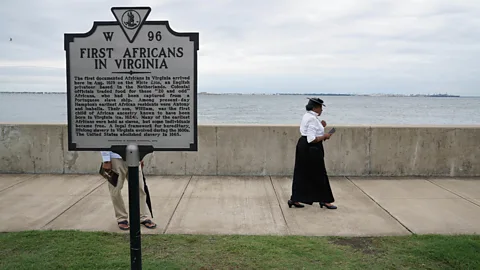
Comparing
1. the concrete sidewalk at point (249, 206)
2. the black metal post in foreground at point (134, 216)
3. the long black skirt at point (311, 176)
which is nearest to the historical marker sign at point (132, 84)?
the black metal post in foreground at point (134, 216)

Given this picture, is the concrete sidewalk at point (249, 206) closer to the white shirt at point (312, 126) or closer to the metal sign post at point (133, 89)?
the white shirt at point (312, 126)

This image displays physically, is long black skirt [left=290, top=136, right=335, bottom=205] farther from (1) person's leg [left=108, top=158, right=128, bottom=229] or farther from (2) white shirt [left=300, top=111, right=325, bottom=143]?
(1) person's leg [left=108, top=158, right=128, bottom=229]

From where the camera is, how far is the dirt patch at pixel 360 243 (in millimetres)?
4324

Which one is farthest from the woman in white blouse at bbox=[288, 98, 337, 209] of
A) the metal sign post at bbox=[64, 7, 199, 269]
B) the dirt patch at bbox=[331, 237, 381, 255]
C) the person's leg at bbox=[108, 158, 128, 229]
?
the metal sign post at bbox=[64, 7, 199, 269]

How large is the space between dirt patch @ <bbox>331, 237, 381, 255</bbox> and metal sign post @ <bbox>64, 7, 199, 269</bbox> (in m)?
2.27

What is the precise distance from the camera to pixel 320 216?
5555mm

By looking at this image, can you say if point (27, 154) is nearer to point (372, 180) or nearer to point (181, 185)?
point (181, 185)

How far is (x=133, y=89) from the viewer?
3.16 meters

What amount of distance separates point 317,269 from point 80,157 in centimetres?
568

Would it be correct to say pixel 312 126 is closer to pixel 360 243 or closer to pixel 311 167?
pixel 311 167

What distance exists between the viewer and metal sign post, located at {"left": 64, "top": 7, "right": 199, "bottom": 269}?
121 inches

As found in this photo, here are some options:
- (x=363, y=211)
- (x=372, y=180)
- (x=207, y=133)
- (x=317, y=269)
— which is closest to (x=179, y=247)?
(x=317, y=269)

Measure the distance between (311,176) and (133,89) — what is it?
3396 mm

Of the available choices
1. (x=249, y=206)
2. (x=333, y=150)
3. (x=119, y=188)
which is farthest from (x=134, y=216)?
(x=333, y=150)
